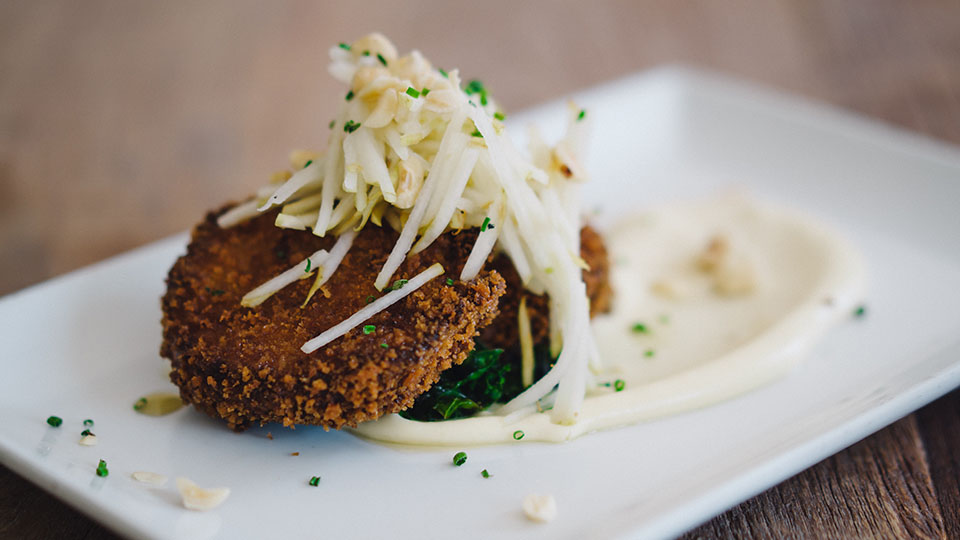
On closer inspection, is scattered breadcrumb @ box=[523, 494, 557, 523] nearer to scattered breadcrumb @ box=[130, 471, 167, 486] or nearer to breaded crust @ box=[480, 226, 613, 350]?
breaded crust @ box=[480, 226, 613, 350]

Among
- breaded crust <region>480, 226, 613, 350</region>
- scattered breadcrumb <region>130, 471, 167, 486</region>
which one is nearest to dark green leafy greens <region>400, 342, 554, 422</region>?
breaded crust <region>480, 226, 613, 350</region>

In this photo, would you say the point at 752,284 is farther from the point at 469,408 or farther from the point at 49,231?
the point at 49,231

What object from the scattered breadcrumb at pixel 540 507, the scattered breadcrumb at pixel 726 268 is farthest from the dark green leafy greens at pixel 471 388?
the scattered breadcrumb at pixel 726 268

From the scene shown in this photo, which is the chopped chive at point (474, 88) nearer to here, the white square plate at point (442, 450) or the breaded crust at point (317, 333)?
the breaded crust at point (317, 333)

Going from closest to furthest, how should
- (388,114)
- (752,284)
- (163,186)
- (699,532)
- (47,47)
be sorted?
1. (699,532)
2. (388,114)
3. (752,284)
4. (163,186)
5. (47,47)

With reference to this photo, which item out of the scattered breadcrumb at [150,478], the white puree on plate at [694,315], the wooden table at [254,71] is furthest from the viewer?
the wooden table at [254,71]

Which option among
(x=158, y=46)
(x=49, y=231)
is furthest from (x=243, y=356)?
(x=158, y=46)
